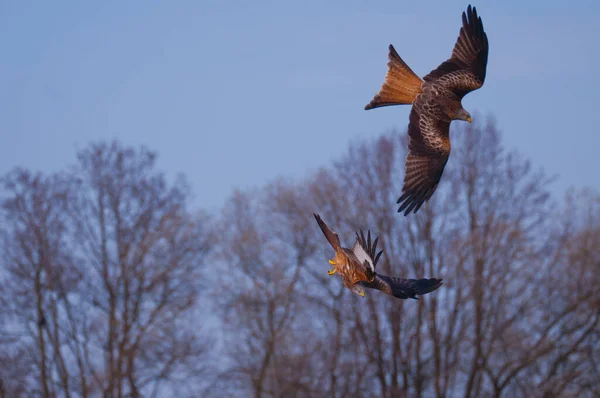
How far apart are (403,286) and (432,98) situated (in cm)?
236

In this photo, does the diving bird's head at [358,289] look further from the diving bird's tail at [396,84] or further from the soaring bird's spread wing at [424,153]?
the diving bird's tail at [396,84]

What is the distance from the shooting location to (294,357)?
31562 mm

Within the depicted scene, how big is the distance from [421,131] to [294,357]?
20.5 meters

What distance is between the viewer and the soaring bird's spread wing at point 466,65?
453 inches

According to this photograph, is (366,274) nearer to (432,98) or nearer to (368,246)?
(368,246)

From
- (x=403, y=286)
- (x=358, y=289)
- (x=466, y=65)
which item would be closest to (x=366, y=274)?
(x=358, y=289)

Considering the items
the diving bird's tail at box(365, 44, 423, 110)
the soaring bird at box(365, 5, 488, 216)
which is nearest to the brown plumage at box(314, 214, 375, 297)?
the soaring bird at box(365, 5, 488, 216)

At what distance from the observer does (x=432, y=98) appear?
11406 millimetres

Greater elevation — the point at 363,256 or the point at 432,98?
the point at 432,98

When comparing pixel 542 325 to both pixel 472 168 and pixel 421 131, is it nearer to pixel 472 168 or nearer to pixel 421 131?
pixel 472 168

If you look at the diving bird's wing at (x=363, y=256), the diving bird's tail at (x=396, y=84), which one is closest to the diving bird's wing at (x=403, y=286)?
the diving bird's wing at (x=363, y=256)

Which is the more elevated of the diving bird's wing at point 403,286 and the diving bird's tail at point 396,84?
Answer: the diving bird's tail at point 396,84

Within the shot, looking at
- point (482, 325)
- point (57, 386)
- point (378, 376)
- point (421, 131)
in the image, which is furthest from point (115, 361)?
point (421, 131)

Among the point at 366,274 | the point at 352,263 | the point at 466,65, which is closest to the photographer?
the point at 366,274
